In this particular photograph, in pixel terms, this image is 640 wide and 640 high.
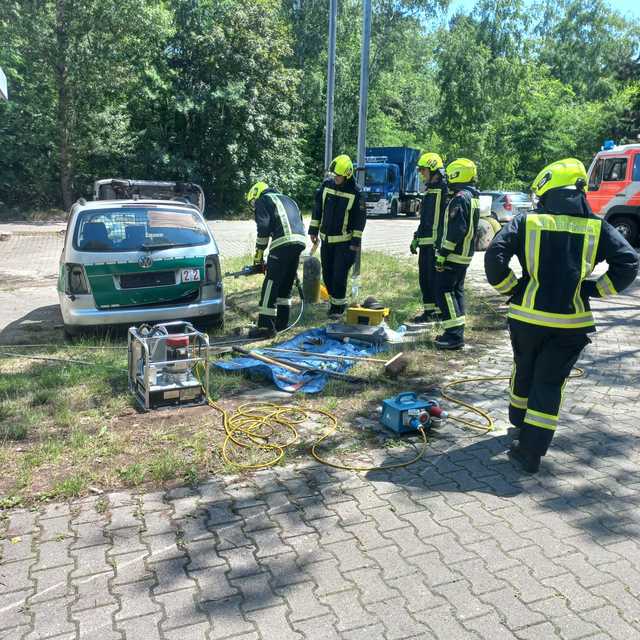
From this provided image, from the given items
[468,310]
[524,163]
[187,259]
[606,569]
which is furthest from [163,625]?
[524,163]

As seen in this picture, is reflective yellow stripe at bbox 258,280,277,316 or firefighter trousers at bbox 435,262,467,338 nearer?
firefighter trousers at bbox 435,262,467,338

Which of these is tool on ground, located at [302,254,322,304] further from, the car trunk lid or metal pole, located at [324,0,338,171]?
the car trunk lid

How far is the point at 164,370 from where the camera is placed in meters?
5.11

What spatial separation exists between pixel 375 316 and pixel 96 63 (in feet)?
58.2

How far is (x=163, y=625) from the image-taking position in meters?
2.64

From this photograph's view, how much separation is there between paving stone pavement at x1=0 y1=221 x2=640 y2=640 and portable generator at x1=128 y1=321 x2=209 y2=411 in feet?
4.00

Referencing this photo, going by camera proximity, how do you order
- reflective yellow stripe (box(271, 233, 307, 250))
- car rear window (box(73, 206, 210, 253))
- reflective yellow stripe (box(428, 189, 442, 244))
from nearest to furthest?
car rear window (box(73, 206, 210, 253))
reflective yellow stripe (box(271, 233, 307, 250))
reflective yellow stripe (box(428, 189, 442, 244))

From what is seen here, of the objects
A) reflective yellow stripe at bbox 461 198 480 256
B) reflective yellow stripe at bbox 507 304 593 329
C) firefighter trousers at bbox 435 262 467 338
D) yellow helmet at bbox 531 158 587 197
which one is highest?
yellow helmet at bbox 531 158 587 197

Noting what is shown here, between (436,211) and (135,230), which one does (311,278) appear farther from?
(135,230)

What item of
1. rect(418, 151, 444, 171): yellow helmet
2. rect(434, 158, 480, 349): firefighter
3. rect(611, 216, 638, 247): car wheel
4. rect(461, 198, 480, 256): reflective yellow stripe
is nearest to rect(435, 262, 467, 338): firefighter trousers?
rect(434, 158, 480, 349): firefighter

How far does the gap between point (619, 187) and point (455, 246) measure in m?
11.5

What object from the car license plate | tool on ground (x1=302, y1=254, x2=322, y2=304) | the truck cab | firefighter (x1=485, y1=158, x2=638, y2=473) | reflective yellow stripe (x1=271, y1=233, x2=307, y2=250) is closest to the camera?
firefighter (x1=485, y1=158, x2=638, y2=473)

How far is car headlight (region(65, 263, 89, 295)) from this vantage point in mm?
6208

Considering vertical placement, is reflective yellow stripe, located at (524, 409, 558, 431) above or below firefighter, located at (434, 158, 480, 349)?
below
